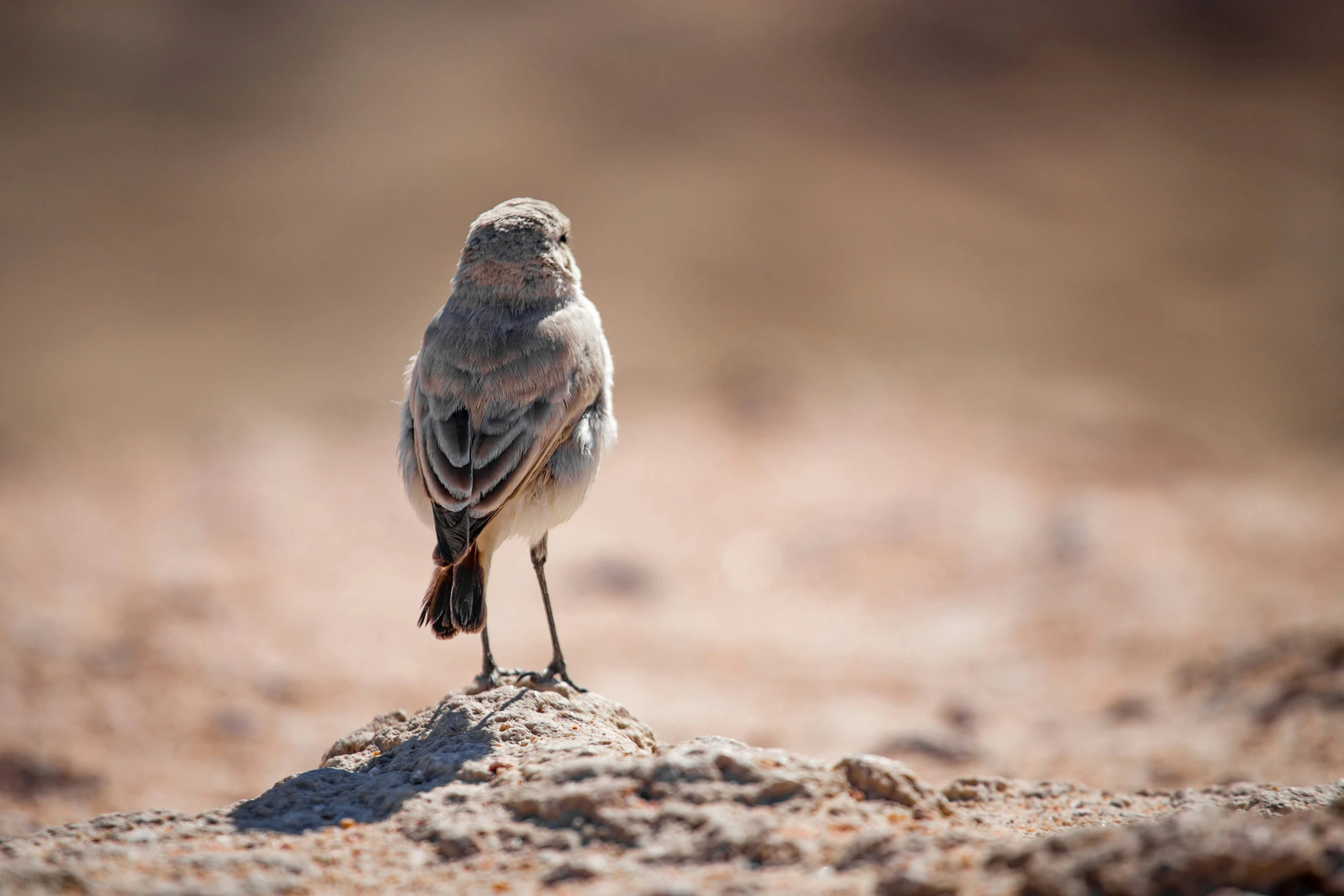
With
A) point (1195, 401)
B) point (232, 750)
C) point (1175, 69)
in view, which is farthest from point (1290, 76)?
point (232, 750)

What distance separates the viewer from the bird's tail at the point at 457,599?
516 cm

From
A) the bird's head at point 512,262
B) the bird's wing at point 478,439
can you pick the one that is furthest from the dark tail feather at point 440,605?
the bird's head at point 512,262

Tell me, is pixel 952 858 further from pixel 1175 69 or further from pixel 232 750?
pixel 1175 69

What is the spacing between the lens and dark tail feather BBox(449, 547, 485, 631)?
16.9ft

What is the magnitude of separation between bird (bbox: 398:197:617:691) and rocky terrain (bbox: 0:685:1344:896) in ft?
2.80

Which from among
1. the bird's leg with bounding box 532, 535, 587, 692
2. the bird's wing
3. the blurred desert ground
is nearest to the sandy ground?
the blurred desert ground

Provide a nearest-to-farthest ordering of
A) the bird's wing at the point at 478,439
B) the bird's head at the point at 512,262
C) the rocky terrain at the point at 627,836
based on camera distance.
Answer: the rocky terrain at the point at 627,836 → the bird's wing at the point at 478,439 → the bird's head at the point at 512,262

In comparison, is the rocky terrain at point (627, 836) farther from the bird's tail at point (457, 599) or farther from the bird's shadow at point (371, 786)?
the bird's tail at point (457, 599)

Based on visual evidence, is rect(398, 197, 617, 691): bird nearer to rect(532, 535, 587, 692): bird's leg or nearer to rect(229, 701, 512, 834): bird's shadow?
rect(532, 535, 587, 692): bird's leg

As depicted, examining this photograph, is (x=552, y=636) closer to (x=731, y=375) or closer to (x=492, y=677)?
(x=492, y=677)

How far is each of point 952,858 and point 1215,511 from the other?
38.4 feet

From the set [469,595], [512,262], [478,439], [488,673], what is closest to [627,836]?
[469,595]

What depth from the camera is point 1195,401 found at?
701 inches

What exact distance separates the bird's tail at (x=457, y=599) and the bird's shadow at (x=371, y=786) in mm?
444
